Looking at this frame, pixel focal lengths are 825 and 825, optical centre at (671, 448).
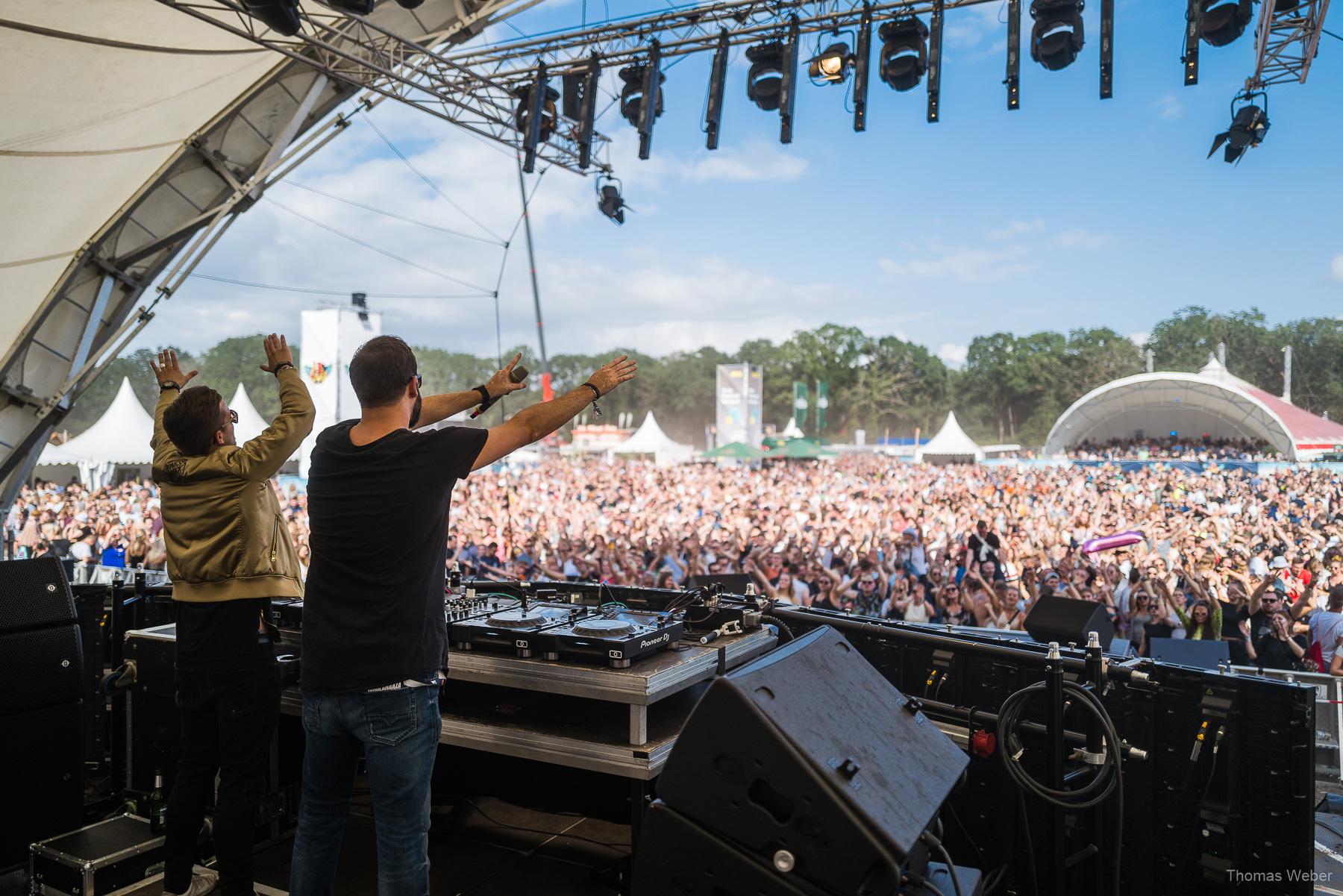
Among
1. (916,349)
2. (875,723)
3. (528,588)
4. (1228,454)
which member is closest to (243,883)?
(528,588)

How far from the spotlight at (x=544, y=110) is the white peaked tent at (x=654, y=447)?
19099mm

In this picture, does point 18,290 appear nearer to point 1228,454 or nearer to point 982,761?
point 982,761

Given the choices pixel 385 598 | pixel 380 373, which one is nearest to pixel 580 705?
pixel 385 598

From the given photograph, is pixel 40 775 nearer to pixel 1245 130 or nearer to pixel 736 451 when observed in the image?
pixel 1245 130

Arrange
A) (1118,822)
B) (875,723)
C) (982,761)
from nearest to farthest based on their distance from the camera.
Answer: (875,723)
(1118,822)
(982,761)

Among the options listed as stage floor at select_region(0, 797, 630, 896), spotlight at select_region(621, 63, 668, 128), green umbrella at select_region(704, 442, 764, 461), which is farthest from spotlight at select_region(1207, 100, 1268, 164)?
green umbrella at select_region(704, 442, 764, 461)

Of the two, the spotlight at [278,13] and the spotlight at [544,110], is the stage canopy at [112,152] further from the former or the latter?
the spotlight at [544,110]

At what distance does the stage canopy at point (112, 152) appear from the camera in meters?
4.28

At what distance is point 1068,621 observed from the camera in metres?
2.84

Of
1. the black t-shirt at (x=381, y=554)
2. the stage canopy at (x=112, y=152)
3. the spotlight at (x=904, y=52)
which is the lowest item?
the black t-shirt at (x=381, y=554)

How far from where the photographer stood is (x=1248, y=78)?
19.7 ft

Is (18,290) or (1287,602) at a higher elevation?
(18,290)

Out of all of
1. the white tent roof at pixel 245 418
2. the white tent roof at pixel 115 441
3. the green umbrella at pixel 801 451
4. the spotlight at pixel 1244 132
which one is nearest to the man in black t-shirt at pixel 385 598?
the spotlight at pixel 1244 132

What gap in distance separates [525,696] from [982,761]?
1365 mm
